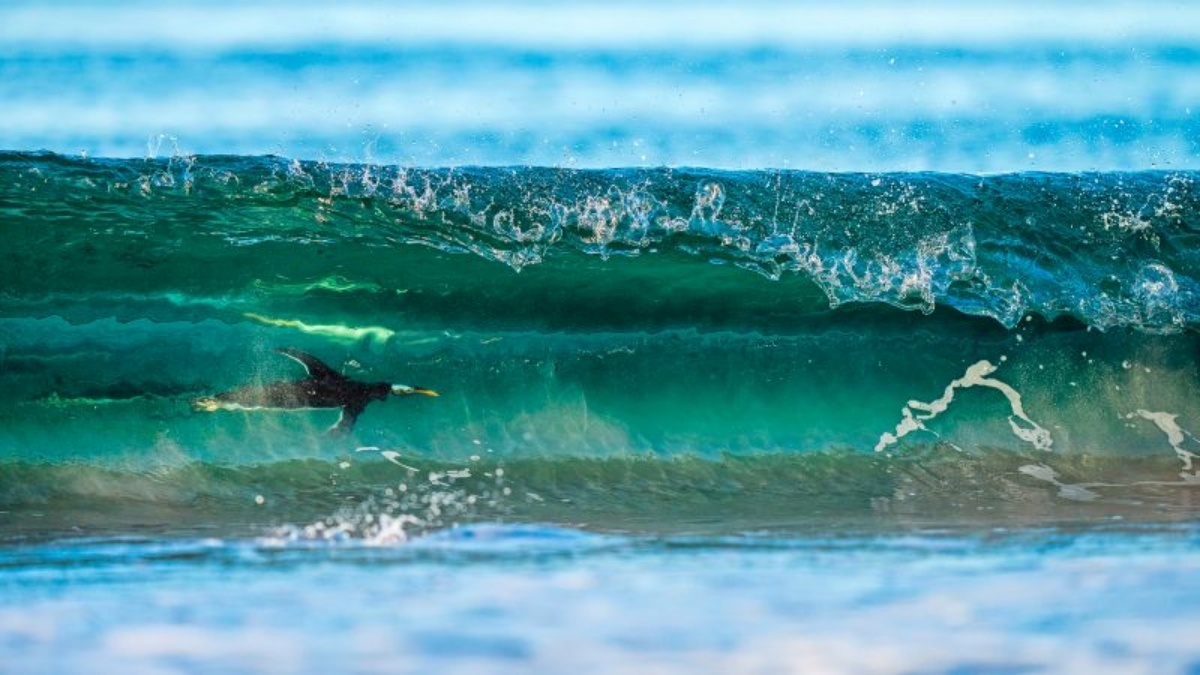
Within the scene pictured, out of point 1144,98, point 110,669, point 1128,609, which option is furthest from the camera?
point 1144,98

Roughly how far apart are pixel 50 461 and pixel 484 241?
4.19ft

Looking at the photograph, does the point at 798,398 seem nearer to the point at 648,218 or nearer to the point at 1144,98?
the point at 648,218

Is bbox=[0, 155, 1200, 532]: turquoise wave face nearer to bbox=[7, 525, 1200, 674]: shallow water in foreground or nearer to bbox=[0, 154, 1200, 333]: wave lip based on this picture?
bbox=[0, 154, 1200, 333]: wave lip

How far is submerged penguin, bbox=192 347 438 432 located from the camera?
182 inches

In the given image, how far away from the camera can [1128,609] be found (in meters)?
3.04

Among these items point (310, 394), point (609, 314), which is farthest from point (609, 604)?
point (609, 314)

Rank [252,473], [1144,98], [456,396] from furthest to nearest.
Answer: [1144,98] → [456,396] → [252,473]

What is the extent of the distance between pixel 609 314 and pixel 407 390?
623mm

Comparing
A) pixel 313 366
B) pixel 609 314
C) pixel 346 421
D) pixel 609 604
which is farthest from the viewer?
pixel 609 314

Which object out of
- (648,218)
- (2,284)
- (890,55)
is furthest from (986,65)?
(2,284)

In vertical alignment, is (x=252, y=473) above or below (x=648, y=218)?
below

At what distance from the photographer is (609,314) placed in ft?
16.1

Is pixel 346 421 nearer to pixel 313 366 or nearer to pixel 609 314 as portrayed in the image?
pixel 313 366

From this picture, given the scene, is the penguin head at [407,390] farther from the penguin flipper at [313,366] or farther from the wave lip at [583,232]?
the wave lip at [583,232]
